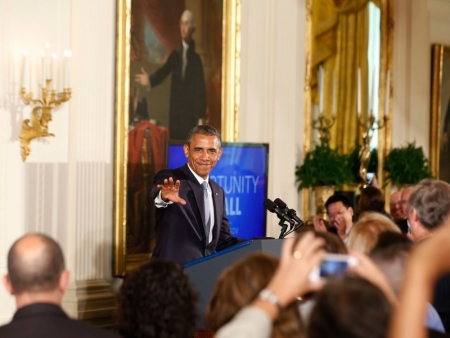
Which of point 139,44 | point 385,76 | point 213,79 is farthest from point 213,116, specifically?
point 385,76

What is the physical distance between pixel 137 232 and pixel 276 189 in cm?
191

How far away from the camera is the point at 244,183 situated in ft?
23.3

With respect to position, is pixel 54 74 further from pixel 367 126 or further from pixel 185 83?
pixel 367 126

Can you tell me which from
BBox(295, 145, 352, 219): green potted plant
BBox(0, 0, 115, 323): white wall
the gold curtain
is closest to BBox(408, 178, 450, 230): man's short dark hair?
BBox(0, 0, 115, 323): white wall

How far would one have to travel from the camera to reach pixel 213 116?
7555 mm

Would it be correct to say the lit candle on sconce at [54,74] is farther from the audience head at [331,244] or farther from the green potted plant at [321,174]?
the audience head at [331,244]

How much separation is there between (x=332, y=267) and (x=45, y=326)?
0.90 meters

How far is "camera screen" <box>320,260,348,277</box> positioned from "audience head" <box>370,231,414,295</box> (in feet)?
2.00

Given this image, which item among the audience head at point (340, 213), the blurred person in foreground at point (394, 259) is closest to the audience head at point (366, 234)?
the blurred person in foreground at point (394, 259)

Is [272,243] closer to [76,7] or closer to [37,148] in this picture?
[37,148]

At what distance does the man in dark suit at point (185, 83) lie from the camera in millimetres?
7219

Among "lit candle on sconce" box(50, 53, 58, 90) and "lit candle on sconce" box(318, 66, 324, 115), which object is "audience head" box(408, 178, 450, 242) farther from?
"lit candle on sconce" box(318, 66, 324, 115)

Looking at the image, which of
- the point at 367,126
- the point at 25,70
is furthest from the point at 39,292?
the point at 367,126

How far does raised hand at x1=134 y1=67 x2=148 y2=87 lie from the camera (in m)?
6.92
